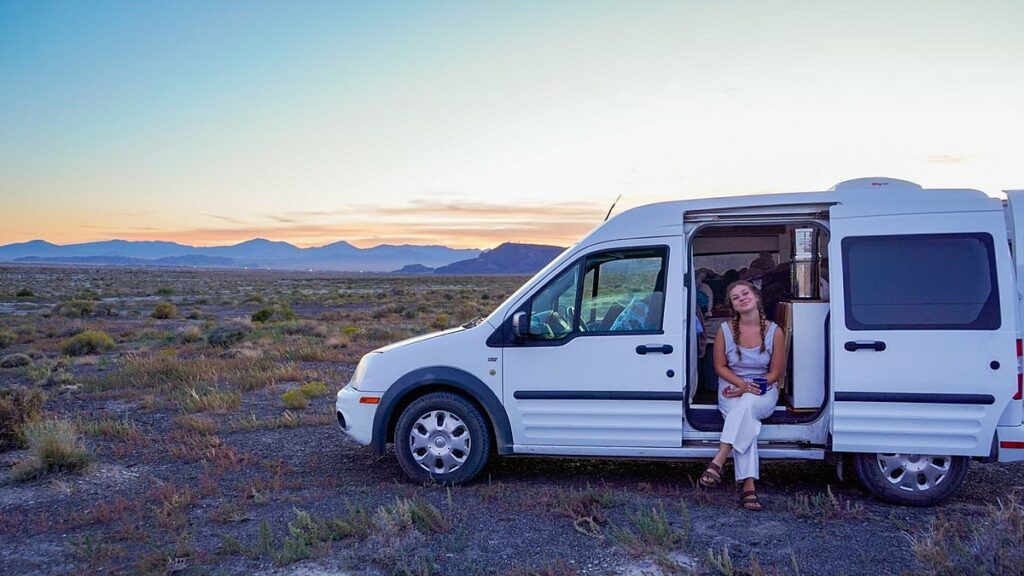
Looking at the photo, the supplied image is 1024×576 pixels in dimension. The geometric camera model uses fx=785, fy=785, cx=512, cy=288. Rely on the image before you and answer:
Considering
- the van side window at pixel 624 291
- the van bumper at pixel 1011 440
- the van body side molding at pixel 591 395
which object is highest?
the van side window at pixel 624 291

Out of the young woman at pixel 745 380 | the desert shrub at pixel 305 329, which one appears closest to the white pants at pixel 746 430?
the young woman at pixel 745 380

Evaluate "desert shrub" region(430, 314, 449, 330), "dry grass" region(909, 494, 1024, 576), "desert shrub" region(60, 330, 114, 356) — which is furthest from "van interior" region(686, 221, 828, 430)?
"desert shrub" region(60, 330, 114, 356)

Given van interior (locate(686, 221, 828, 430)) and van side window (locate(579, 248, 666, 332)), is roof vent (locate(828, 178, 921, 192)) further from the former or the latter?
van side window (locate(579, 248, 666, 332))

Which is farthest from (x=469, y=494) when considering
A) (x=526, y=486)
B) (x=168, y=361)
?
(x=168, y=361)

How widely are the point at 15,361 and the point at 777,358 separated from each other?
1506 centimetres

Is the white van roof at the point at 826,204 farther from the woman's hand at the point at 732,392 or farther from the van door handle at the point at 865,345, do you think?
the woman's hand at the point at 732,392

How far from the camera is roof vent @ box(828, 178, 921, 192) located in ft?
19.4

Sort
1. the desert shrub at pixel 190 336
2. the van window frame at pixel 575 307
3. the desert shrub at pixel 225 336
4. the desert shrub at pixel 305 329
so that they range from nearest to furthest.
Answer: the van window frame at pixel 575 307 → the desert shrub at pixel 225 336 → the desert shrub at pixel 190 336 → the desert shrub at pixel 305 329

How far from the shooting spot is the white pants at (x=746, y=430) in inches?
231

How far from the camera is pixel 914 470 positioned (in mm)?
5812

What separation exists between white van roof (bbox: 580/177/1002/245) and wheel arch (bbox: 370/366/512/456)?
1.46 meters

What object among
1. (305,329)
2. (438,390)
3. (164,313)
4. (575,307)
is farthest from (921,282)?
(164,313)

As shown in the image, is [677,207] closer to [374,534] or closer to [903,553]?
[903,553]

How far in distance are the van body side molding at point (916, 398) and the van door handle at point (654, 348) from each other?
1256 millimetres
